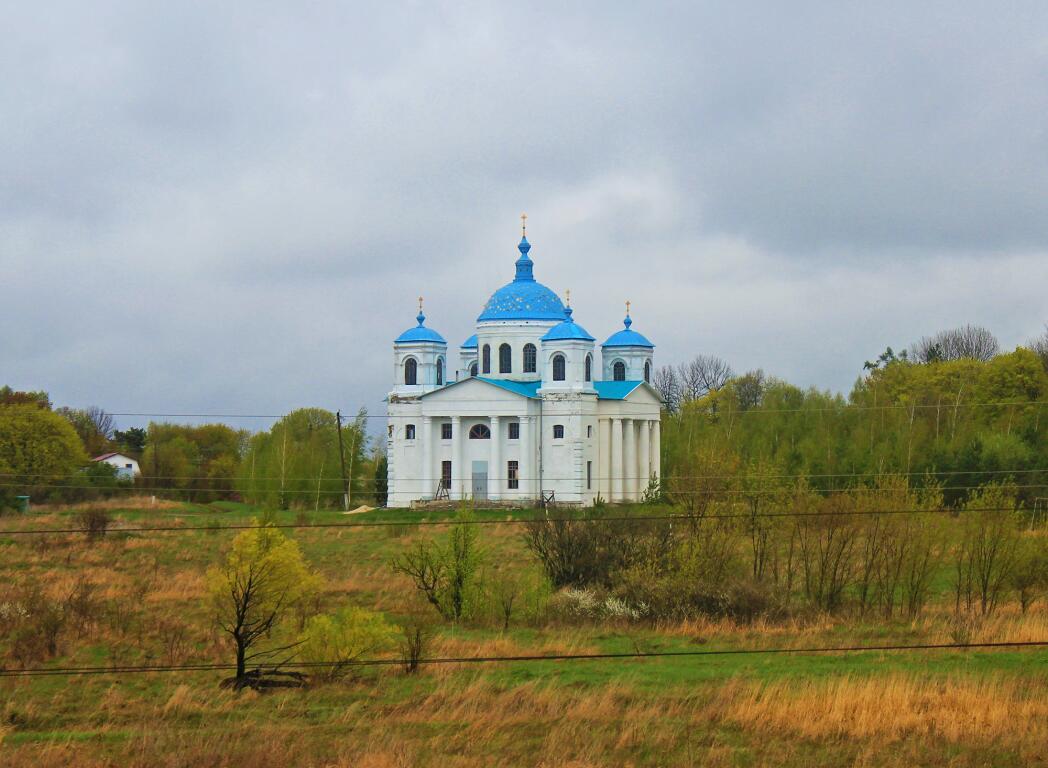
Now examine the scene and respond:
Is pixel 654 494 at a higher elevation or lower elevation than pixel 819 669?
higher

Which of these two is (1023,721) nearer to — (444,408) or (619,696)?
(619,696)

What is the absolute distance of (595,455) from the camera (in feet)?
190

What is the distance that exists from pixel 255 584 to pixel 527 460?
34.6 metres

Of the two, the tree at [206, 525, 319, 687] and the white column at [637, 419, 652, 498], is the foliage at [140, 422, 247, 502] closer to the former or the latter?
the white column at [637, 419, 652, 498]

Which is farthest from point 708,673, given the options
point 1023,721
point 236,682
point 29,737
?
point 29,737

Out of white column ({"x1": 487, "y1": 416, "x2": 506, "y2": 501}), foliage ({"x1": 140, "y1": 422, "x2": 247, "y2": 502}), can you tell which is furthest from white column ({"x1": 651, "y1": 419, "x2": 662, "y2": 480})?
foliage ({"x1": 140, "y1": 422, "x2": 247, "y2": 502})

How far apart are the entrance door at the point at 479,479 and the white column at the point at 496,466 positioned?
205 millimetres

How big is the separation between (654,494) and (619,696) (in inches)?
1349

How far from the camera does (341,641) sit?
73.3 ft

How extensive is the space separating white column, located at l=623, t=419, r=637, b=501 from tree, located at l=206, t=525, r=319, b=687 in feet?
124

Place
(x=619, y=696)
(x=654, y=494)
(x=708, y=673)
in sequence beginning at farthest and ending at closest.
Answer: (x=654, y=494), (x=708, y=673), (x=619, y=696)

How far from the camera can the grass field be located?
17.9 meters

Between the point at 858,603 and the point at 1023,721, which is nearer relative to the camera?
the point at 1023,721

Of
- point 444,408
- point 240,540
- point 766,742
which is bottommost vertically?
point 766,742
